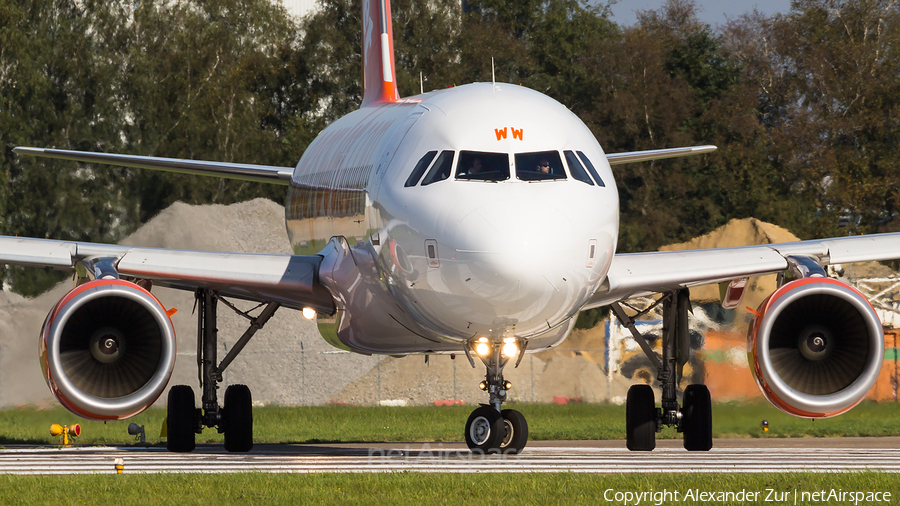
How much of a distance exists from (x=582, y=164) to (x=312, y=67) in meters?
41.7

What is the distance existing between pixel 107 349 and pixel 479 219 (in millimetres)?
4843

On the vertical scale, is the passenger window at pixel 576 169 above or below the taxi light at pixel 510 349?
above

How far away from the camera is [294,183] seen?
20266 millimetres

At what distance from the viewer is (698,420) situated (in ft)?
56.5

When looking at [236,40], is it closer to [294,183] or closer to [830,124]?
[830,124]

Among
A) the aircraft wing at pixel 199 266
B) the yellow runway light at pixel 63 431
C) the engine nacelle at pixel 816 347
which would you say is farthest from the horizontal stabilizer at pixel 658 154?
the yellow runway light at pixel 63 431

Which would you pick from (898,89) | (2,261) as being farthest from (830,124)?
(2,261)

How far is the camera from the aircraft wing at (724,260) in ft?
51.8

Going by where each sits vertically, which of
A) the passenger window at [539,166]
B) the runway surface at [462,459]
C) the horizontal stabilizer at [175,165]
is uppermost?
the horizontal stabilizer at [175,165]

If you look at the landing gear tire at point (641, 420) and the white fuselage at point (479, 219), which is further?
the landing gear tire at point (641, 420)

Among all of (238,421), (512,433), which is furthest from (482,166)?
(238,421)

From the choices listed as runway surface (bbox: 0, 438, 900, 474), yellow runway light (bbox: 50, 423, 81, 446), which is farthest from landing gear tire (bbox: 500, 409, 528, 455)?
yellow runway light (bbox: 50, 423, 81, 446)

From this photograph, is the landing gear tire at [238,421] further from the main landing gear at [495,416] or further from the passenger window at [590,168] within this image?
the passenger window at [590,168]

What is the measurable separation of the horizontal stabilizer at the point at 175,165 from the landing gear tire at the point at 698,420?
24.2 ft
